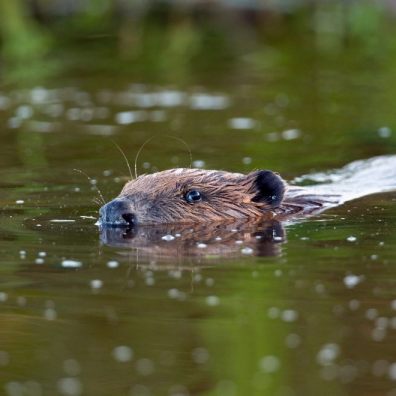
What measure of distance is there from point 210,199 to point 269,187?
1.28 ft

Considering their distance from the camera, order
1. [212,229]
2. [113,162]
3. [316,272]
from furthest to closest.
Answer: [113,162]
[212,229]
[316,272]

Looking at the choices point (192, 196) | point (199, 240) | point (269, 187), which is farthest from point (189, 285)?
point (269, 187)

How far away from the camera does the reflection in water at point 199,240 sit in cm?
727

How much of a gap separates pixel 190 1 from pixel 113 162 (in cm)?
911

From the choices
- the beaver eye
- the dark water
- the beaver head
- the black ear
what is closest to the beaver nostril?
the beaver head

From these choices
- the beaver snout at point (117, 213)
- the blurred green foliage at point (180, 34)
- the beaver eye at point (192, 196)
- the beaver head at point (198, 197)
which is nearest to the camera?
the beaver snout at point (117, 213)

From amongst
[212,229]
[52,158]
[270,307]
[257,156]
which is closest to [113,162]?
[52,158]

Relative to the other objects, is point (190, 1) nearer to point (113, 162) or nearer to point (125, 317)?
point (113, 162)

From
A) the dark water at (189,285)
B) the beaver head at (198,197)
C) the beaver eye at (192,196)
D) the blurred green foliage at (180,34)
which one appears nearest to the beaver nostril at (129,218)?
the beaver head at (198,197)

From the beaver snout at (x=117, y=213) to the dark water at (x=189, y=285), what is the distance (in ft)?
0.46

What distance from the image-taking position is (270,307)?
19.8 feet

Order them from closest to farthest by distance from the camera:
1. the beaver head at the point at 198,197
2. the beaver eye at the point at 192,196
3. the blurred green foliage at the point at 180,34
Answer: the beaver head at the point at 198,197 → the beaver eye at the point at 192,196 → the blurred green foliage at the point at 180,34

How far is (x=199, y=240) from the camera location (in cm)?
771

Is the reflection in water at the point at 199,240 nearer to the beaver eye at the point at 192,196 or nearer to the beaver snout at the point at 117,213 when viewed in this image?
the beaver snout at the point at 117,213
